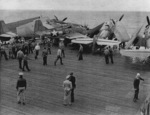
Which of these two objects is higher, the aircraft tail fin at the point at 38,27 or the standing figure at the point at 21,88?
the aircraft tail fin at the point at 38,27

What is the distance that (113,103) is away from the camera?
9.65 meters

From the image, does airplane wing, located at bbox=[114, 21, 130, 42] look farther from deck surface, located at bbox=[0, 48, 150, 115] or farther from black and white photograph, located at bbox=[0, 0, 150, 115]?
deck surface, located at bbox=[0, 48, 150, 115]

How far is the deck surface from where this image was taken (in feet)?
29.7

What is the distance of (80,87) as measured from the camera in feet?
38.0

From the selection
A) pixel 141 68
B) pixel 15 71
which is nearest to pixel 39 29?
pixel 15 71

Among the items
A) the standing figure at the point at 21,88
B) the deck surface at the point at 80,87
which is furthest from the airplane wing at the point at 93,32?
the standing figure at the point at 21,88

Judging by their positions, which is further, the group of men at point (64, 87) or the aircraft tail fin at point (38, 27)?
the aircraft tail fin at point (38, 27)

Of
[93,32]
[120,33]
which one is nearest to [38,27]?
[93,32]

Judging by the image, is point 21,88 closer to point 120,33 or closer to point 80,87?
point 80,87

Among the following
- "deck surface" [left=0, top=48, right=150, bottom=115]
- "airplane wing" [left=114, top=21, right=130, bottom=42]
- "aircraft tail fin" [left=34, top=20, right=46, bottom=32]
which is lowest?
"deck surface" [left=0, top=48, right=150, bottom=115]

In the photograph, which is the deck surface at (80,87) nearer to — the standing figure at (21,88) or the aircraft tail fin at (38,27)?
the standing figure at (21,88)

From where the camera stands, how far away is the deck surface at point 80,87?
9055mm

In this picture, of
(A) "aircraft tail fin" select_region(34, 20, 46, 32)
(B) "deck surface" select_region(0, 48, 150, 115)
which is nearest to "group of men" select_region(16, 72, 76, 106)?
(B) "deck surface" select_region(0, 48, 150, 115)

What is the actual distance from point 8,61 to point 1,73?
2852 mm
